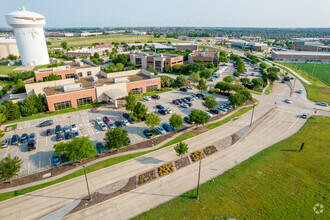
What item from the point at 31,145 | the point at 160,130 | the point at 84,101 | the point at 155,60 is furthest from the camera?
the point at 155,60

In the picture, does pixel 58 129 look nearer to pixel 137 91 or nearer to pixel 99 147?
pixel 99 147

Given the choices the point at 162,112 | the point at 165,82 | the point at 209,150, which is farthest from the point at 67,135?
the point at 165,82

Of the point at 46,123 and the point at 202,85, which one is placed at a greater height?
the point at 202,85

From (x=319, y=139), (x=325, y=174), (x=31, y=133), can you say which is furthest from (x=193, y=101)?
(x=31, y=133)

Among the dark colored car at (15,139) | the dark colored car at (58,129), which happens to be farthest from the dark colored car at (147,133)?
the dark colored car at (15,139)

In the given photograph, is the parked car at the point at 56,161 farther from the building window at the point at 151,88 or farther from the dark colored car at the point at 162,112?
the building window at the point at 151,88
